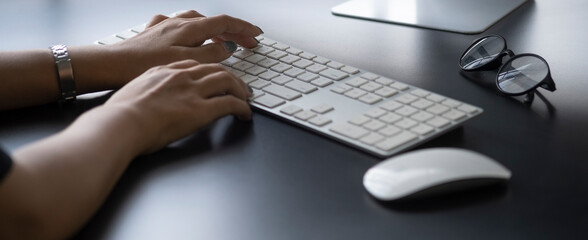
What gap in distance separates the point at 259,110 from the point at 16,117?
348 mm

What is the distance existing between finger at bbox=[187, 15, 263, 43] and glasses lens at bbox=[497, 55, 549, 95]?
0.40 m

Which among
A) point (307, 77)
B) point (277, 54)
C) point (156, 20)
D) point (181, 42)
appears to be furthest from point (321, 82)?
point (156, 20)

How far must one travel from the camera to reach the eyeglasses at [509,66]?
1.01m

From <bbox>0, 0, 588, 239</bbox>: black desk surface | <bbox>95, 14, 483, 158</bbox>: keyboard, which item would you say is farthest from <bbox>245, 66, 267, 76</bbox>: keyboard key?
<bbox>0, 0, 588, 239</bbox>: black desk surface

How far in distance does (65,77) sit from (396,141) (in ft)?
1.69

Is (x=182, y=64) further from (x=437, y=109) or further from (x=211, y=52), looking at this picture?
(x=437, y=109)

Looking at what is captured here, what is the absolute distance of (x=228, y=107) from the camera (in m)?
0.97

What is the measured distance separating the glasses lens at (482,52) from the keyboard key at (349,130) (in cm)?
29

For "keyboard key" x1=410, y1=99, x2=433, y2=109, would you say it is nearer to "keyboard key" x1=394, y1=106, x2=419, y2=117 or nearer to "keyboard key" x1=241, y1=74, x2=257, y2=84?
"keyboard key" x1=394, y1=106, x2=419, y2=117

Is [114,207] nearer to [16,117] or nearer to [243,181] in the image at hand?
[243,181]

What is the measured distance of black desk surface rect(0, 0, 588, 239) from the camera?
2.49ft

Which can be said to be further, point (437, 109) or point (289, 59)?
point (289, 59)

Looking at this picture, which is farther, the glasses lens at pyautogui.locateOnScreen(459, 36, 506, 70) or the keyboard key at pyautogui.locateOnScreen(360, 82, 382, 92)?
the glasses lens at pyautogui.locateOnScreen(459, 36, 506, 70)

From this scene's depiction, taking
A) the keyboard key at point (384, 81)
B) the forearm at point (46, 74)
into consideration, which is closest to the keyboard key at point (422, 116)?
the keyboard key at point (384, 81)
